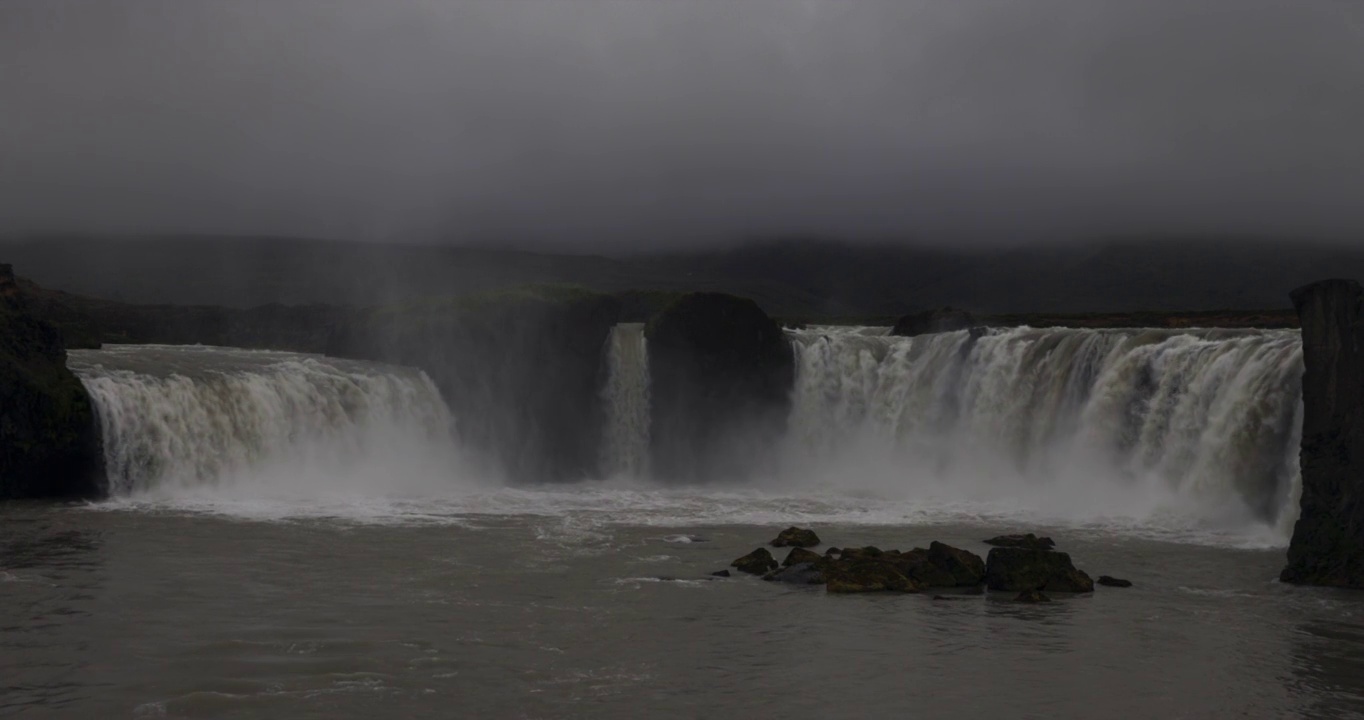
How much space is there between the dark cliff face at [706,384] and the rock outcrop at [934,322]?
24.1 ft

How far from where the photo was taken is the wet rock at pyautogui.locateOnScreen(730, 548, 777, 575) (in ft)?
69.0

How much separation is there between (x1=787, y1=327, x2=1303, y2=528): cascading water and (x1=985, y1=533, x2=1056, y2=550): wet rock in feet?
17.6

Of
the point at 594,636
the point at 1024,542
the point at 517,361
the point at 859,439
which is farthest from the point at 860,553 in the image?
the point at 517,361

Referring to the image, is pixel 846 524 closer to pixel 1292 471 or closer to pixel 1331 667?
pixel 1292 471

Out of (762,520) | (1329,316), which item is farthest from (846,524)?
(1329,316)

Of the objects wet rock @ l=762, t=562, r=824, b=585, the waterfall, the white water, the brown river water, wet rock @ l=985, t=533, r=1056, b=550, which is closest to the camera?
the brown river water

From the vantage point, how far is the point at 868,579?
1964cm

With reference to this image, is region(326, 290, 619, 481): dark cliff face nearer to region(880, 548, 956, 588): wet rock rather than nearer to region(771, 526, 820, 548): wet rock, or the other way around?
region(771, 526, 820, 548): wet rock

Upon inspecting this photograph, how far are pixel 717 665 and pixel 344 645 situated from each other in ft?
14.0

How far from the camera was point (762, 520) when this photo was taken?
1127 inches

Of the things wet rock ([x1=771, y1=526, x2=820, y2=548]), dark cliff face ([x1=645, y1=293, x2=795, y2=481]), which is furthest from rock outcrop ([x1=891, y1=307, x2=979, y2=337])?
wet rock ([x1=771, y1=526, x2=820, y2=548])

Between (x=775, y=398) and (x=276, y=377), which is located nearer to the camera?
(x=276, y=377)

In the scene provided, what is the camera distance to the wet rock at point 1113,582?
19.9 meters

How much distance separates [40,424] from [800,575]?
17331 mm
